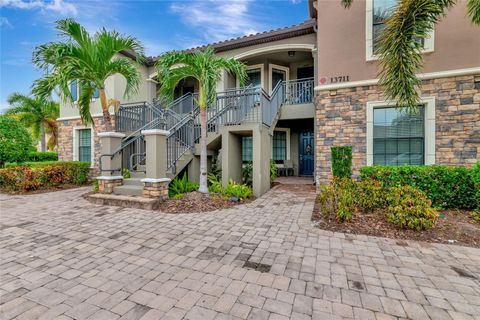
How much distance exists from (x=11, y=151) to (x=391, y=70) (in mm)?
13485

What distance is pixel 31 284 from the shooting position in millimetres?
2512

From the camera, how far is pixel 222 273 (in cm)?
275

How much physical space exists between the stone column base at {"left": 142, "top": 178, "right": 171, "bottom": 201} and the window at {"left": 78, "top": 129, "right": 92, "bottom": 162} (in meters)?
7.51

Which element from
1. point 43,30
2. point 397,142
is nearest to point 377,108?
point 397,142

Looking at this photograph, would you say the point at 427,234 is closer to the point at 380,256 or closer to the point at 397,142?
the point at 380,256

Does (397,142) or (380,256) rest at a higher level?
(397,142)

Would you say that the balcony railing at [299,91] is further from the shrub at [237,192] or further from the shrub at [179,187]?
the shrub at [179,187]

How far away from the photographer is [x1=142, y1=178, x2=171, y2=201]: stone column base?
5.87 m

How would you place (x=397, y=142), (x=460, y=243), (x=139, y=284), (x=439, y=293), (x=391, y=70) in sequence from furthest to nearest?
(x=397, y=142) < (x=391, y=70) < (x=460, y=243) < (x=139, y=284) < (x=439, y=293)

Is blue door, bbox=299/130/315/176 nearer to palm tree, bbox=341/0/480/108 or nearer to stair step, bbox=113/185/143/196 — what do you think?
palm tree, bbox=341/0/480/108

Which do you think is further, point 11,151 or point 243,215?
point 11,151

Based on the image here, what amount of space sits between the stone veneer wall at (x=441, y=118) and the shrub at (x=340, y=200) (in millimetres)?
2349

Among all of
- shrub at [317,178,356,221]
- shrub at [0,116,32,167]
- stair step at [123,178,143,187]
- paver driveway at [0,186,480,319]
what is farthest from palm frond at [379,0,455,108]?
shrub at [0,116,32,167]

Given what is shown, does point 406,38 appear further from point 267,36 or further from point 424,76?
point 267,36
